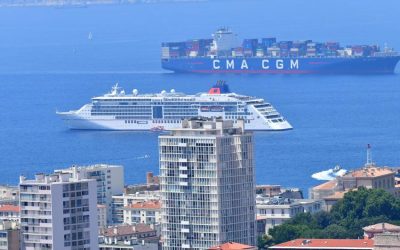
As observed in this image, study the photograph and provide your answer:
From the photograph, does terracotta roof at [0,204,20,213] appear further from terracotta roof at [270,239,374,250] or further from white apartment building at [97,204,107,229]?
terracotta roof at [270,239,374,250]

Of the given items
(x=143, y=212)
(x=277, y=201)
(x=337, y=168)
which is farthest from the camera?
(x=337, y=168)

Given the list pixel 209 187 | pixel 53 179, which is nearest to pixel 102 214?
pixel 209 187

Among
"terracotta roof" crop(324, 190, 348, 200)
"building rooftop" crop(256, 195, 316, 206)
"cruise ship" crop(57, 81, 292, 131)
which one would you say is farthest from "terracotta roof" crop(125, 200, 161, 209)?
"cruise ship" crop(57, 81, 292, 131)

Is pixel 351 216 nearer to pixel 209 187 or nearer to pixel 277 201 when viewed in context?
pixel 277 201

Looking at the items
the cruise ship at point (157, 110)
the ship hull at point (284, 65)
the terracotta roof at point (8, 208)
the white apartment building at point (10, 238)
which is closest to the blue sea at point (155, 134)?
the cruise ship at point (157, 110)

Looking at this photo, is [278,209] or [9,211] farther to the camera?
[278,209]

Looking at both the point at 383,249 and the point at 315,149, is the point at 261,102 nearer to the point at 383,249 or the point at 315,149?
the point at 315,149

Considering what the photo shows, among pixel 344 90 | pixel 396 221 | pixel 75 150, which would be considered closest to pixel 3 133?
pixel 75 150
